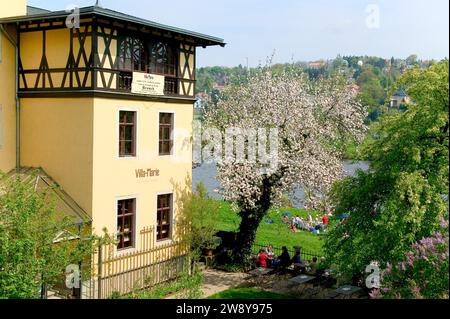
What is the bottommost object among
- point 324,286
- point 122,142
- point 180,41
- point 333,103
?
point 324,286

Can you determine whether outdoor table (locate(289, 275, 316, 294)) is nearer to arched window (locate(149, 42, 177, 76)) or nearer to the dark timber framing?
the dark timber framing

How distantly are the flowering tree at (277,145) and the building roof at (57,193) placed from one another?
615 cm

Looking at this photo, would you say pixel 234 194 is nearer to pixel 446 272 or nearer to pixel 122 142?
pixel 122 142

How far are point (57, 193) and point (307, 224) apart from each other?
56.7ft

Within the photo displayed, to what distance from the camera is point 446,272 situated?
404 inches

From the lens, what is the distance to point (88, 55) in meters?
16.2

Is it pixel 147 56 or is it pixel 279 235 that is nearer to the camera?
pixel 147 56

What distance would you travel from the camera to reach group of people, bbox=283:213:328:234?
30141 millimetres

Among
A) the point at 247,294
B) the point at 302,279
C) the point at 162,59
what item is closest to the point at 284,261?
the point at 302,279

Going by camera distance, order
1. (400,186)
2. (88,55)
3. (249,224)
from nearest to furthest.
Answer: (400,186), (88,55), (249,224)

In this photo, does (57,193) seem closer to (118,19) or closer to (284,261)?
(118,19)
